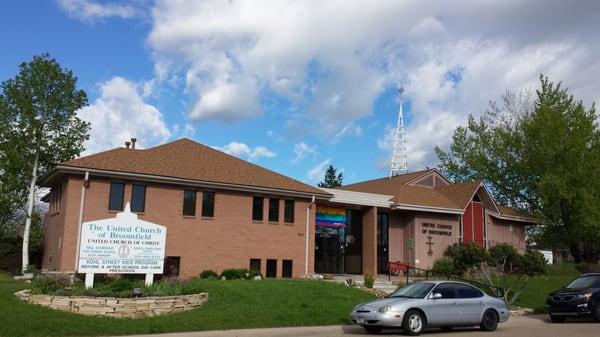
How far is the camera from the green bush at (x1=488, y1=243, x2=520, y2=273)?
30328mm

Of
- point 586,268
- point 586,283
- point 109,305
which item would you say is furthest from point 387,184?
point 109,305

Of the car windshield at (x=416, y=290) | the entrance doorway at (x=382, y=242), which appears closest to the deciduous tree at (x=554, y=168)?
the entrance doorway at (x=382, y=242)

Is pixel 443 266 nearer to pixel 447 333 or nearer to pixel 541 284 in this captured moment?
pixel 541 284

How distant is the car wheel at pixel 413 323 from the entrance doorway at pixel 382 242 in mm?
17344

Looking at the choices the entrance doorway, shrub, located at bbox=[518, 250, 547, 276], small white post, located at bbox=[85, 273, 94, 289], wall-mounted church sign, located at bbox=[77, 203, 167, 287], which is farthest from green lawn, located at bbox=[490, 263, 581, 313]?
small white post, located at bbox=[85, 273, 94, 289]

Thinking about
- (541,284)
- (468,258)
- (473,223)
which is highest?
(473,223)

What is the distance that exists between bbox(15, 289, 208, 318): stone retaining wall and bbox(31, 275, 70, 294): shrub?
334mm

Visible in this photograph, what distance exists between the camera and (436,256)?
32719 mm

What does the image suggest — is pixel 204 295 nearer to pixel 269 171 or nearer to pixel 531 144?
pixel 269 171

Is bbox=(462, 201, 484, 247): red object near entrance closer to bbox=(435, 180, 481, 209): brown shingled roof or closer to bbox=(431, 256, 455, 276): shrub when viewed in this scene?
bbox=(435, 180, 481, 209): brown shingled roof

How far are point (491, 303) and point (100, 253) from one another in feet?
38.3

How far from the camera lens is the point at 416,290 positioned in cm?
1569

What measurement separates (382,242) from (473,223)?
21.7 feet

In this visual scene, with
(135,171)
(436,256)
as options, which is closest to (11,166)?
(135,171)
